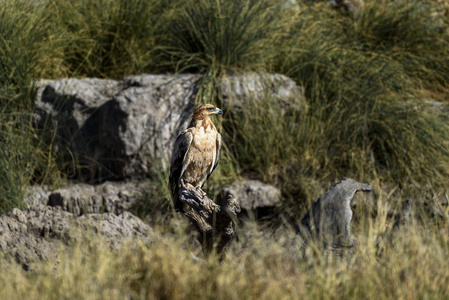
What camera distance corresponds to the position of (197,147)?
5008mm

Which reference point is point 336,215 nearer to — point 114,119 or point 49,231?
point 49,231

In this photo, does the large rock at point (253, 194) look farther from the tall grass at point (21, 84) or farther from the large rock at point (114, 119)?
the tall grass at point (21, 84)

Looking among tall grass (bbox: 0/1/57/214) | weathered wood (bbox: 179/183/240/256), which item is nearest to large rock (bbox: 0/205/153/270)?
weathered wood (bbox: 179/183/240/256)

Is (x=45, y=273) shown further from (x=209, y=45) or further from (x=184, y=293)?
(x=209, y=45)

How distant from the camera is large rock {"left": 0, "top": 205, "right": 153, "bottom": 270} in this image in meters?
4.32

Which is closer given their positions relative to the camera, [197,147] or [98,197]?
[197,147]

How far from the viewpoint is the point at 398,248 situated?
143 inches

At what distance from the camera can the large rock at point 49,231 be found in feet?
14.2

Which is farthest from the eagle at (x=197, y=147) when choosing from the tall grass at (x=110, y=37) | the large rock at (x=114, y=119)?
the tall grass at (x=110, y=37)

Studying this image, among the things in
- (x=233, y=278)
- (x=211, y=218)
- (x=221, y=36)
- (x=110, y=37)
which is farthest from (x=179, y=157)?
(x=110, y=37)

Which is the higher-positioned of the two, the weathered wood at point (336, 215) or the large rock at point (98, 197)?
the weathered wood at point (336, 215)

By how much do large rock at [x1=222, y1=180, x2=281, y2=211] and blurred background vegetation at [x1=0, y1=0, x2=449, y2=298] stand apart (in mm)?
112

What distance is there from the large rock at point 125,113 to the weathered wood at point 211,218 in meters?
2.39

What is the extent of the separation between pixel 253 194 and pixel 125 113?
1.56 m
